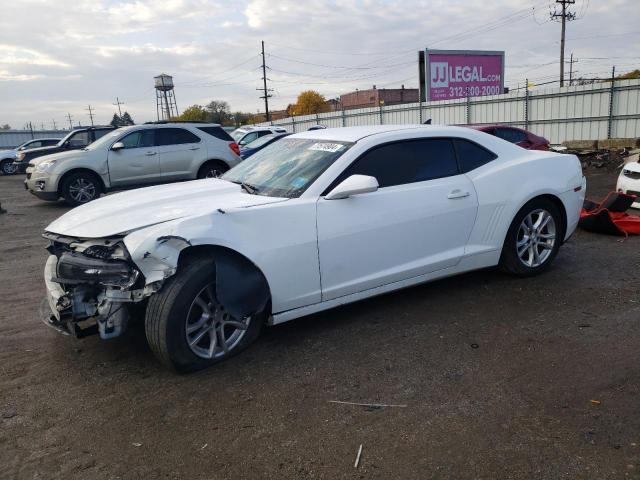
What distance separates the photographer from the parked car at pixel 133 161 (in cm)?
1081

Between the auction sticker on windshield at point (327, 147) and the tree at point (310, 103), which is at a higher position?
the tree at point (310, 103)

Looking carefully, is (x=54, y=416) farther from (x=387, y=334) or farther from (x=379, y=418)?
(x=387, y=334)

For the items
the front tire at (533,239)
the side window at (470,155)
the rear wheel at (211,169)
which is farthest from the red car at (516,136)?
the side window at (470,155)

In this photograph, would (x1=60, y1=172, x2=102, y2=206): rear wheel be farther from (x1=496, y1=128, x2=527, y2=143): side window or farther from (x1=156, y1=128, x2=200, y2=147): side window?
(x1=496, y1=128, x2=527, y2=143): side window

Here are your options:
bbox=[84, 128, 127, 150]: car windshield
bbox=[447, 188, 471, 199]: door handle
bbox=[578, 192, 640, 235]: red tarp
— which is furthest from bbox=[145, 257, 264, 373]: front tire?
bbox=[84, 128, 127, 150]: car windshield

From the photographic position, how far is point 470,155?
4.64 m

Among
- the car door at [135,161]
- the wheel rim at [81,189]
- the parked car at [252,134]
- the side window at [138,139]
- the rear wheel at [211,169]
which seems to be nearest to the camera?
the wheel rim at [81,189]

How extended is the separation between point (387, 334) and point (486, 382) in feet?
2.93

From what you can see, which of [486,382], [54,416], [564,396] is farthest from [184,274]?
[564,396]

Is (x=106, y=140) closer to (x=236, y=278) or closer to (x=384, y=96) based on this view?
(x=236, y=278)

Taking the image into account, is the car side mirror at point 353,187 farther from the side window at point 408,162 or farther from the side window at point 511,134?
the side window at point 511,134

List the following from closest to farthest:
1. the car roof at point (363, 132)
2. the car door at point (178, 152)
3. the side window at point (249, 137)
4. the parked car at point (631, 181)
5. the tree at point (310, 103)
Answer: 1. the car roof at point (363, 132)
2. the parked car at point (631, 181)
3. the car door at point (178, 152)
4. the side window at point (249, 137)
5. the tree at point (310, 103)

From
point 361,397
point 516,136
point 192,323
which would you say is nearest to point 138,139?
point 192,323

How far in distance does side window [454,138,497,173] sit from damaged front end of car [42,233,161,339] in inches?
111
